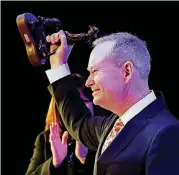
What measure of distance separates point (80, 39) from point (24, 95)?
1719mm

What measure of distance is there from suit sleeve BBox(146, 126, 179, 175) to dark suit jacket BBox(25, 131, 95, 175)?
82cm

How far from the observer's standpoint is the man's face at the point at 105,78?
129cm

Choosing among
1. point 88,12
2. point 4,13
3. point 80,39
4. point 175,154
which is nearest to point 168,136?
point 175,154

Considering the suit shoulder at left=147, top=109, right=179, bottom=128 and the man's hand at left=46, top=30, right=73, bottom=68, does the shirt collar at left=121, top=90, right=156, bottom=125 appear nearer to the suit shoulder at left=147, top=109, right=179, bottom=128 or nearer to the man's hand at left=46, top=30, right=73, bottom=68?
the suit shoulder at left=147, top=109, right=179, bottom=128

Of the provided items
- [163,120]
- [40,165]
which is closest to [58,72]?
[163,120]

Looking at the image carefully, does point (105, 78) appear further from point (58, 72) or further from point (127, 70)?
point (58, 72)

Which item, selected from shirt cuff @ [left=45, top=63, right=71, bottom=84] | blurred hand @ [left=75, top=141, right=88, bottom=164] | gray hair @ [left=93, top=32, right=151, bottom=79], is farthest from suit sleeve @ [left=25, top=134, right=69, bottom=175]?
gray hair @ [left=93, top=32, right=151, bottom=79]

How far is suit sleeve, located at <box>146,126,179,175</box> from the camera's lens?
1103 millimetres

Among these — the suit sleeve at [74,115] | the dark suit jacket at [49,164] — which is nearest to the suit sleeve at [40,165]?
the dark suit jacket at [49,164]

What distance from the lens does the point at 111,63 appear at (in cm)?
132

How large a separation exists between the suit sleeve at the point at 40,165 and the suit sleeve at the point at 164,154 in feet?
2.68

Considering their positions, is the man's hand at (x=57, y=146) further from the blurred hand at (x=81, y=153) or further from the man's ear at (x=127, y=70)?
the man's ear at (x=127, y=70)

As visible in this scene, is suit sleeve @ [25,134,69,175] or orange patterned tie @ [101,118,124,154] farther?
suit sleeve @ [25,134,69,175]

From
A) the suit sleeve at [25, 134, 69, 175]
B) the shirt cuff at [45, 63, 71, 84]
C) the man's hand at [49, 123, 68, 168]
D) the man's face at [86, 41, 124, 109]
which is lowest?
the suit sleeve at [25, 134, 69, 175]
